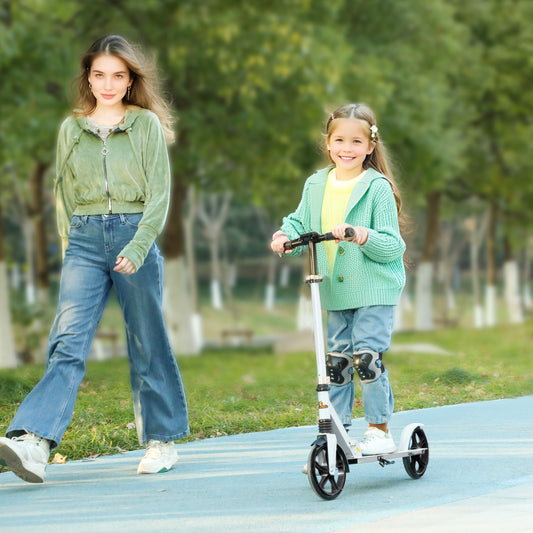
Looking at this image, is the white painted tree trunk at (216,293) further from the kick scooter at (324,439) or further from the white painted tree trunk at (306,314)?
the kick scooter at (324,439)

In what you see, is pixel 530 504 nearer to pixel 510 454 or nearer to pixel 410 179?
pixel 510 454

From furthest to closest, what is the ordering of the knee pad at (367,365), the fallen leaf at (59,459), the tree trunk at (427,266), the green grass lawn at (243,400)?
the tree trunk at (427,266), the green grass lawn at (243,400), the fallen leaf at (59,459), the knee pad at (367,365)

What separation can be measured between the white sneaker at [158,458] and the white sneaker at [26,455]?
0.57 metres

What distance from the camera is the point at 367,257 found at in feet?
15.9

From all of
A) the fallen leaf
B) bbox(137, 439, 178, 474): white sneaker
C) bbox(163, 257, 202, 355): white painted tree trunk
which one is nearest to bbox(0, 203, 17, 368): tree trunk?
bbox(163, 257, 202, 355): white painted tree trunk

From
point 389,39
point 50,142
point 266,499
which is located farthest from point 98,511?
point 389,39

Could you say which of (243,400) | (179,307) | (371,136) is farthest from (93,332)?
(179,307)

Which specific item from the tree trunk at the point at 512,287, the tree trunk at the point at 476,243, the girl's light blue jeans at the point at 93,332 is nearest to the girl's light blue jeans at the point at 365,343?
the girl's light blue jeans at the point at 93,332

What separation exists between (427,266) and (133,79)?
2497cm

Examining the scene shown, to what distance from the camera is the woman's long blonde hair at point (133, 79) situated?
5059 millimetres

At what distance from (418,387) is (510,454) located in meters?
2.84

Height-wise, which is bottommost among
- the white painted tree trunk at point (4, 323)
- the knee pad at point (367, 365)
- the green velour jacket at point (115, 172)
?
the white painted tree trunk at point (4, 323)

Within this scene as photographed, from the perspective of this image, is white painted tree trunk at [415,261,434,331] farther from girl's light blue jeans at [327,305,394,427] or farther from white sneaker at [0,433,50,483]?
white sneaker at [0,433,50,483]

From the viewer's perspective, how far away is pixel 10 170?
28.7 m
